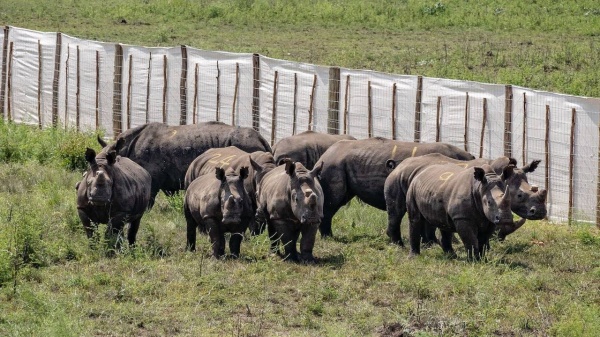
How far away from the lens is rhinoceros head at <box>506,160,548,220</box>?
15266 mm

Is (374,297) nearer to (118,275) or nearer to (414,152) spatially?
(118,275)

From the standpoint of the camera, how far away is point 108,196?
15.4m

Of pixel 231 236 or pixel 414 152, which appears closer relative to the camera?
pixel 231 236

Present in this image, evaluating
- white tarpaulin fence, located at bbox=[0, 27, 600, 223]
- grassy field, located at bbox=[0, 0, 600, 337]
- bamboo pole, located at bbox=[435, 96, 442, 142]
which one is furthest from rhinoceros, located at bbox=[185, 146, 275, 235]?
white tarpaulin fence, located at bbox=[0, 27, 600, 223]

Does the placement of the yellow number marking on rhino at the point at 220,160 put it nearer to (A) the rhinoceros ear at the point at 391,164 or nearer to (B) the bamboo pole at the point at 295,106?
(A) the rhinoceros ear at the point at 391,164

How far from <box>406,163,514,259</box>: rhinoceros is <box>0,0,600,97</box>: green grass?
393 inches

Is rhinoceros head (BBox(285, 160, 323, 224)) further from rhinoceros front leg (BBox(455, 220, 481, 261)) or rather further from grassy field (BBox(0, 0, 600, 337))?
rhinoceros front leg (BBox(455, 220, 481, 261))

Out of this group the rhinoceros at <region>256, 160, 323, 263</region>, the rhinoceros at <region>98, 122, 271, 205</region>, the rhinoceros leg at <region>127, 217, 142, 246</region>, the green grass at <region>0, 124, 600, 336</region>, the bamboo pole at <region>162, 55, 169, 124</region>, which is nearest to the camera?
the green grass at <region>0, 124, 600, 336</region>

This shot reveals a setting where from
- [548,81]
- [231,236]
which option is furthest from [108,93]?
[231,236]

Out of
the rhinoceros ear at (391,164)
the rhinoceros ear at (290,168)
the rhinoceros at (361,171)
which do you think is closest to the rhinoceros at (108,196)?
the rhinoceros ear at (290,168)

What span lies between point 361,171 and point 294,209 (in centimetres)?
269

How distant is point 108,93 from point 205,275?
12326 millimetres

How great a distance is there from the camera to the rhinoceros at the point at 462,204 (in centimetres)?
1513

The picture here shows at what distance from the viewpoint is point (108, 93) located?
84.6 ft
